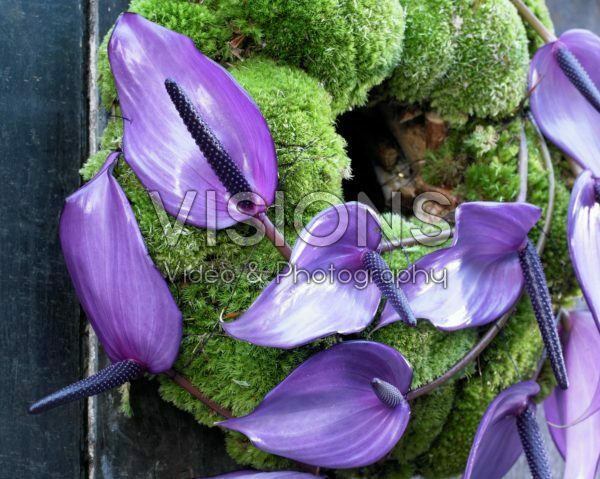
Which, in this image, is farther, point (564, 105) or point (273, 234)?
point (564, 105)

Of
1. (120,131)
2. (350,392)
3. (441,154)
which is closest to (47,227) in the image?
(120,131)

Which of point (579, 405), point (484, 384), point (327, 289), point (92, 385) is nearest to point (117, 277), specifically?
point (92, 385)

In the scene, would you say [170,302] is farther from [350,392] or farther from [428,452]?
[428,452]

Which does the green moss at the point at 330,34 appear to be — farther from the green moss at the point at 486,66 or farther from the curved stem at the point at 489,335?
the curved stem at the point at 489,335

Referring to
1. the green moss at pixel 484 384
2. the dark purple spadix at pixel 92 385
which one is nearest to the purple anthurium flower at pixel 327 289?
the dark purple spadix at pixel 92 385

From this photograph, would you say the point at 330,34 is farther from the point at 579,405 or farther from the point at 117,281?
the point at 579,405

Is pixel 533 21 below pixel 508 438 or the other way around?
the other way around

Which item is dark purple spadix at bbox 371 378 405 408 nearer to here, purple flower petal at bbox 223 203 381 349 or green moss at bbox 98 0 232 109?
purple flower petal at bbox 223 203 381 349

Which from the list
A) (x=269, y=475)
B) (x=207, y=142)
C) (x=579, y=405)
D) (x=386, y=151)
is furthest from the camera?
(x=386, y=151)
